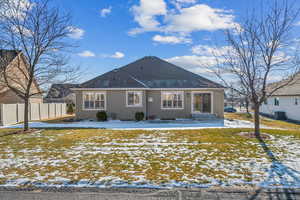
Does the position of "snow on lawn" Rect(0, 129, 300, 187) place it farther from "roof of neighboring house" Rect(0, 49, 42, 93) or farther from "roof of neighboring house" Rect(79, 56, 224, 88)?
"roof of neighboring house" Rect(79, 56, 224, 88)

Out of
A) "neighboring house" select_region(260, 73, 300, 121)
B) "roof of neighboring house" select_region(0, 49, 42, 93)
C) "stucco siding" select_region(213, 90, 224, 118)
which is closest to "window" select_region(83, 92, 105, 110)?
"roof of neighboring house" select_region(0, 49, 42, 93)

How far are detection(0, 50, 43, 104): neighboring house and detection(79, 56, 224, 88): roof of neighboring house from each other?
448 cm

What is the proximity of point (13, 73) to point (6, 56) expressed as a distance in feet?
5.07

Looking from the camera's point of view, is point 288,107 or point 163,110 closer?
point 163,110

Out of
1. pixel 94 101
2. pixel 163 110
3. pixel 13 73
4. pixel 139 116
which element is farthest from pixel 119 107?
pixel 13 73

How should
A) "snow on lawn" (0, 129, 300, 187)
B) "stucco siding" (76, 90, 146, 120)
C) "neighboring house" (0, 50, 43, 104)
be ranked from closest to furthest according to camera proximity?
"snow on lawn" (0, 129, 300, 187)
"neighboring house" (0, 50, 43, 104)
"stucco siding" (76, 90, 146, 120)

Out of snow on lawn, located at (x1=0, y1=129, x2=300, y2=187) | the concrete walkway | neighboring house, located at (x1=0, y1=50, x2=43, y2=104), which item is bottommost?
the concrete walkway

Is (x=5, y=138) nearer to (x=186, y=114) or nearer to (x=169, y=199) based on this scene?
(x=169, y=199)

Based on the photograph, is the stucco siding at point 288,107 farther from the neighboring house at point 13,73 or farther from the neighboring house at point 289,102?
the neighboring house at point 13,73

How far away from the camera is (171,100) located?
52.2 feet

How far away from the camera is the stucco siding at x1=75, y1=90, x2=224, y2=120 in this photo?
15.2 metres

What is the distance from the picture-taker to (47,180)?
14.4ft

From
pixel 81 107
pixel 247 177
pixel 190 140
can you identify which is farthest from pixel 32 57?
pixel 247 177

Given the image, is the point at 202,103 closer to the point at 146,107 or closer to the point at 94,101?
the point at 146,107
